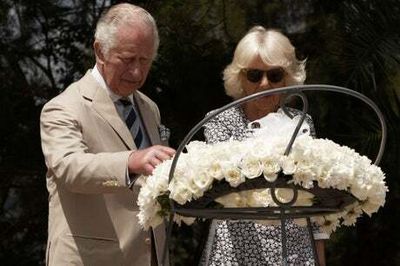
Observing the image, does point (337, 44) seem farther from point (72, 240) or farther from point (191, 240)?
point (72, 240)

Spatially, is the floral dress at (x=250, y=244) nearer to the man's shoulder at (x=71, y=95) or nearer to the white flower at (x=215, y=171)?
the man's shoulder at (x=71, y=95)

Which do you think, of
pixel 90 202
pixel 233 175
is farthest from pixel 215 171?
pixel 90 202

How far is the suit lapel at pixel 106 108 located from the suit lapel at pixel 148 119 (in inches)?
4.9

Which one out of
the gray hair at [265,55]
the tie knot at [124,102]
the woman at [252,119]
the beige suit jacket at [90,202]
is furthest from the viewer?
the gray hair at [265,55]

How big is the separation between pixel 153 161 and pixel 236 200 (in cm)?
26

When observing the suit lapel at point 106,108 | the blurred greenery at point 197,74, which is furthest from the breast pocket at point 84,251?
the blurred greenery at point 197,74

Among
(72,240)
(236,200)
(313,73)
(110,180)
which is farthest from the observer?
(313,73)

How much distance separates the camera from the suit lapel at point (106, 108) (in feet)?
10.8

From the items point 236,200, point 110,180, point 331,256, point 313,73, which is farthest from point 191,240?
point 236,200

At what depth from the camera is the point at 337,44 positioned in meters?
5.77

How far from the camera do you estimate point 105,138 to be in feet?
10.7

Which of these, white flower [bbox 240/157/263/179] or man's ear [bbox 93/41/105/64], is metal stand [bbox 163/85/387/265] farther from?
man's ear [bbox 93/41/105/64]

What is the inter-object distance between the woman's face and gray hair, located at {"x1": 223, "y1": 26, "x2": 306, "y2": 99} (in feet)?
0.05

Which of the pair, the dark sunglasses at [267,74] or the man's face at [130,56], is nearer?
the man's face at [130,56]
